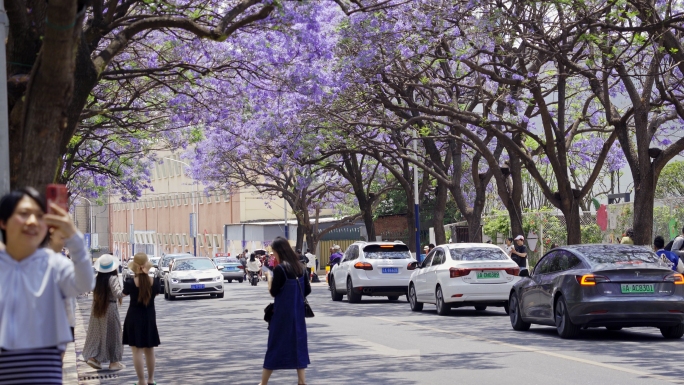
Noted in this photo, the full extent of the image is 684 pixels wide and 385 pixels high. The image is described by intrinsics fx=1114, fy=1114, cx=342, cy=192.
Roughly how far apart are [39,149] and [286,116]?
22520mm

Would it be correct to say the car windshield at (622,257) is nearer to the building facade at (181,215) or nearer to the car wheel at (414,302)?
the car wheel at (414,302)

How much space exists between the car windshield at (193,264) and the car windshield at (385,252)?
358 inches

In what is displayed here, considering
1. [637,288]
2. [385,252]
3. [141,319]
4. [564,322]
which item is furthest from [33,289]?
[385,252]

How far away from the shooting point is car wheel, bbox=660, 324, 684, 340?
1625cm

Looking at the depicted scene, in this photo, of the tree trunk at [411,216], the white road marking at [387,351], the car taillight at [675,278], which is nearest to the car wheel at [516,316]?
the white road marking at [387,351]

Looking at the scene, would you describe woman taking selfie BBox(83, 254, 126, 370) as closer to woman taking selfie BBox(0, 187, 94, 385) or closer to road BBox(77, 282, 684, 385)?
→ road BBox(77, 282, 684, 385)

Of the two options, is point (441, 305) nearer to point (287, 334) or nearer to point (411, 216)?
point (287, 334)

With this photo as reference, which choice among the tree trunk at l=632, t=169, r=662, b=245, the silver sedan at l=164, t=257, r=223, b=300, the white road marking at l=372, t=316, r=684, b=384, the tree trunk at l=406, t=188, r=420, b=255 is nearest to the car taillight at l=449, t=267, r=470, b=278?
the white road marking at l=372, t=316, r=684, b=384

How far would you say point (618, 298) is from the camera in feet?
51.6

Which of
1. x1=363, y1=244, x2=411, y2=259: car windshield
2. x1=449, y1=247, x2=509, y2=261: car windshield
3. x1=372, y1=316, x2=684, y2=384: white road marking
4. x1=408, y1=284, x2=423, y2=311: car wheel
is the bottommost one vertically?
x1=372, y1=316, x2=684, y2=384: white road marking

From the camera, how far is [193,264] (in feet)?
120

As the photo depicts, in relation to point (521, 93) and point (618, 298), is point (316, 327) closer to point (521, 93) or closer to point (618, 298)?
point (618, 298)

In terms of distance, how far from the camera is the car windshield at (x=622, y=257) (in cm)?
1612

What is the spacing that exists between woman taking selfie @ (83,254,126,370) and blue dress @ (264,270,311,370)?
12.5 ft
